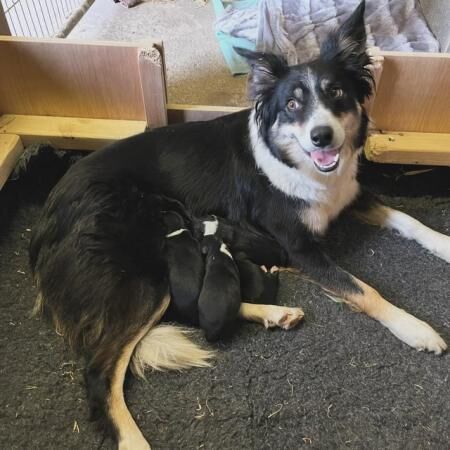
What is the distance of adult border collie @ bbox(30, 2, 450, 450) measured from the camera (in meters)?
1.85

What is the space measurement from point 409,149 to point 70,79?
1.74 meters

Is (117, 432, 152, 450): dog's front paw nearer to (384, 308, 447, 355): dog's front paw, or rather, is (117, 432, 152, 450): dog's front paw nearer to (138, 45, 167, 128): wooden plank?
(384, 308, 447, 355): dog's front paw

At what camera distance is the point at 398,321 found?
6.57 feet

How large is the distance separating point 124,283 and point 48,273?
32 cm

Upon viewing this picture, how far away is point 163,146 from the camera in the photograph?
2.26m

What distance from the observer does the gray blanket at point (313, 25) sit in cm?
309

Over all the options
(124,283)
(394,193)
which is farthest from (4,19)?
(394,193)

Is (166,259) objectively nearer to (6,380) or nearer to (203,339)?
(203,339)

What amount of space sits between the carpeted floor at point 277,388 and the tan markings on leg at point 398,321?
0.04 m

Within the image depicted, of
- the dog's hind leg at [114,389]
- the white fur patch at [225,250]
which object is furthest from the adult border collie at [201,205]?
the white fur patch at [225,250]

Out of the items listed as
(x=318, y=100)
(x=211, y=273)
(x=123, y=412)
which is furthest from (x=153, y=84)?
(x=123, y=412)

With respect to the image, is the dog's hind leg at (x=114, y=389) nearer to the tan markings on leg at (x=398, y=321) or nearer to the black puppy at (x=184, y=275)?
the black puppy at (x=184, y=275)

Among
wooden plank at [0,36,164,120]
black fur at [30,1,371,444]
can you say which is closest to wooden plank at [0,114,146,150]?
wooden plank at [0,36,164,120]

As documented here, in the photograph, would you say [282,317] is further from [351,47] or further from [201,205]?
[351,47]
